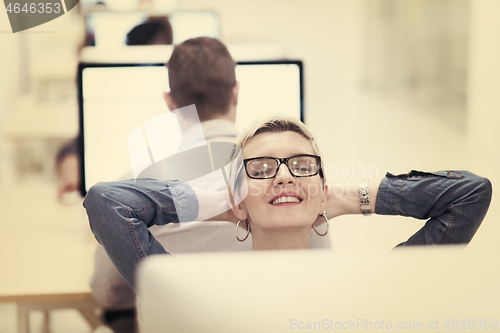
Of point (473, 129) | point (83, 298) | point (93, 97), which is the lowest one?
point (83, 298)

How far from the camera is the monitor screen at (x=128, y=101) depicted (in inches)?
66.7

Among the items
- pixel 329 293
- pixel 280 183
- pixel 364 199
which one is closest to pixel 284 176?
pixel 280 183

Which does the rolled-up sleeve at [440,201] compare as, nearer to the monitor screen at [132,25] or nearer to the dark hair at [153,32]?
the monitor screen at [132,25]

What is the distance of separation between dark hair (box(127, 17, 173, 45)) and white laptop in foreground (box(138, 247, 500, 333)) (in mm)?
1677

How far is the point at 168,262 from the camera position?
16.2 inches

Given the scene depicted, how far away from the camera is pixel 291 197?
103 centimetres

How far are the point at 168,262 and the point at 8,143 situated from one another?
2067mm

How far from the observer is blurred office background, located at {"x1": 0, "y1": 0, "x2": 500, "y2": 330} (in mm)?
2008

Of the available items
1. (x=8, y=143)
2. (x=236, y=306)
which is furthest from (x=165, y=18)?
(x=236, y=306)

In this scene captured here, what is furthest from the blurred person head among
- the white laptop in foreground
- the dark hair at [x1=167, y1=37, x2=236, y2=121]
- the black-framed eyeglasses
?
the white laptop in foreground

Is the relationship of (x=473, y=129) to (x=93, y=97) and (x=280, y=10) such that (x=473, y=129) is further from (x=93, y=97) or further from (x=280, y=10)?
(x=93, y=97)

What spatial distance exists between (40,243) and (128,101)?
2.74 feet

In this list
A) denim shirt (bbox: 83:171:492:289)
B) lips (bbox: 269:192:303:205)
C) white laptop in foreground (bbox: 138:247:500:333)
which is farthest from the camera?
lips (bbox: 269:192:303:205)

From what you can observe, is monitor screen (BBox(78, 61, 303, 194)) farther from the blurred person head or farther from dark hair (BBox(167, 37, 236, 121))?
the blurred person head
